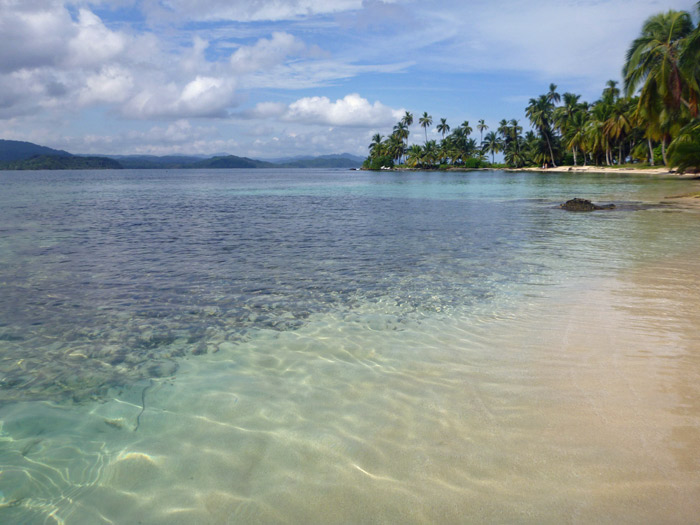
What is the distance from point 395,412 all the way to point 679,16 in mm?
49976

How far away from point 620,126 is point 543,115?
25.4 metres

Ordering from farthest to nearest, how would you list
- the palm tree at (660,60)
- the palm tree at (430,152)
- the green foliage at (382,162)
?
the green foliage at (382,162), the palm tree at (430,152), the palm tree at (660,60)

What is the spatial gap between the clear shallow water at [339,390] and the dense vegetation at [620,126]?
36.9 metres

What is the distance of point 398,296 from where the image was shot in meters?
8.02

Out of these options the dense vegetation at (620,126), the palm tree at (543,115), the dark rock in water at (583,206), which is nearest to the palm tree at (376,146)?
the dense vegetation at (620,126)

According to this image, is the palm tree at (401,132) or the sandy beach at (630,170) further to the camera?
the palm tree at (401,132)

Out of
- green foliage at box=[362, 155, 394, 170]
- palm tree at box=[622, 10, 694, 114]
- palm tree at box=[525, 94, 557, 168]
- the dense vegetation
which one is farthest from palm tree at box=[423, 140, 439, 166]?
palm tree at box=[622, 10, 694, 114]

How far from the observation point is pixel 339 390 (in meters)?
4.55

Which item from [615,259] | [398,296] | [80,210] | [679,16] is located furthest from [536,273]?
[679,16]

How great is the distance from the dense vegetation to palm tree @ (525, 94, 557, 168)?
202 millimetres

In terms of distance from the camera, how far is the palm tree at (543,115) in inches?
3634

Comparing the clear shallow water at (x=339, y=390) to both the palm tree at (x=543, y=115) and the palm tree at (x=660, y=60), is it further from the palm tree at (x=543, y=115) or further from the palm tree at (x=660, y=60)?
the palm tree at (x=543, y=115)

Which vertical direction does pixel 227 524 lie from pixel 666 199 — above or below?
below

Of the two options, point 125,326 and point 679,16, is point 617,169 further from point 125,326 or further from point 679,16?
point 125,326
